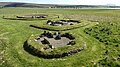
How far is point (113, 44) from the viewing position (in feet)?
155

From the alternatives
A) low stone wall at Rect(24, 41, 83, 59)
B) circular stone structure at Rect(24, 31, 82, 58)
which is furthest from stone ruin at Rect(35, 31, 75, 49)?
low stone wall at Rect(24, 41, 83, 59)

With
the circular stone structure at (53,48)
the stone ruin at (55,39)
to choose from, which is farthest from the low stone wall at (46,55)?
the stone ruin at (55,39)

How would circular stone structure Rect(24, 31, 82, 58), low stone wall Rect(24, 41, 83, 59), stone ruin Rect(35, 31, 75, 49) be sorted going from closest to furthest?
low stone wall Rect(24, 41, 83, 59) → circular stone structure Rect(24, 31, 82, 58) → stone ruin Rect(35, 31, 75, 49)

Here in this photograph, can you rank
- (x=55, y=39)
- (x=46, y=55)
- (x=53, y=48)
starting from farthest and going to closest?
(x=55, y=39) → (x=53, y=48) → (x=46, y=55)

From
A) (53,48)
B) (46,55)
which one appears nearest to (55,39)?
(53,48)

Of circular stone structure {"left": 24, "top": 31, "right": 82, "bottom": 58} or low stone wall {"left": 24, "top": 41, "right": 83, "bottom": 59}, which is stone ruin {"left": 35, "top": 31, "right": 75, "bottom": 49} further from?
low stone wall {"left": 24, "top": 41, "right": 83, "bottom": 59}

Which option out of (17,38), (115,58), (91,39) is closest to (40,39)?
(17,38)

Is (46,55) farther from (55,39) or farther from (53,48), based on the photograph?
(55,39)

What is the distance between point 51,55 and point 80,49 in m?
7.25

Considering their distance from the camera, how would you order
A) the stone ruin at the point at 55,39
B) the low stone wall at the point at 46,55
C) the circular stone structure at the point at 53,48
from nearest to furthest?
the low stone wall at the point at 46,55 < the circular stone structure at the point at 53,48 < the stone ruin at the point at 55,39

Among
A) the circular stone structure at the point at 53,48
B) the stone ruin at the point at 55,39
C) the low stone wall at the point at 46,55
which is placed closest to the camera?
the low stone wall at the point at 46,55

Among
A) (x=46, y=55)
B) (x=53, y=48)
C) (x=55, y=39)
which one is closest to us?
(x=46, y=55)

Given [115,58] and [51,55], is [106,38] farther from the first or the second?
[51,55]

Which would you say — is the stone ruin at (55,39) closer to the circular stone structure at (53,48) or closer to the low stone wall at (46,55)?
the circular stone structure at (53,48)
